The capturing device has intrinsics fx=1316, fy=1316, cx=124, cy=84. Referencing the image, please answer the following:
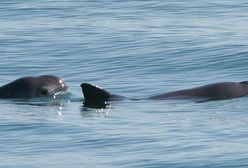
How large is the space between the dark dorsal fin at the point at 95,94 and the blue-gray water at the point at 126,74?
0.30 meters

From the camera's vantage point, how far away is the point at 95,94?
20688 millimetres

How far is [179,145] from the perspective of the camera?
16641mm

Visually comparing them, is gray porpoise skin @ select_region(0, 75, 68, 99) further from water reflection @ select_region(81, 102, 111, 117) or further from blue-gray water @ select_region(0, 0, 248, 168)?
water reflection @ select_region(81, 102, 111, 117)

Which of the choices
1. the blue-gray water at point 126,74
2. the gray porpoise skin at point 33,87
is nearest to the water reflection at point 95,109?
the blue-gray water at point 126,74

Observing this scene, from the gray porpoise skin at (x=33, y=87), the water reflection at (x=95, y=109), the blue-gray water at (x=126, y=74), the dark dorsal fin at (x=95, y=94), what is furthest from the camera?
the gray porpoise skin at (x=33, y=87)

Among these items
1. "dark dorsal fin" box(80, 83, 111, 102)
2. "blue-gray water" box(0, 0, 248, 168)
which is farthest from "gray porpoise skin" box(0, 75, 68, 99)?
"dark dorsal fin" box(80, 83, 111, 102)

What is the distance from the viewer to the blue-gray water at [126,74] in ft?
53.8

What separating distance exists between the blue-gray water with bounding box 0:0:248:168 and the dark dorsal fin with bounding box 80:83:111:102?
30 cm

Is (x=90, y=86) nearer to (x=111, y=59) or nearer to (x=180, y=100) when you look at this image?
(x=180, y=100)

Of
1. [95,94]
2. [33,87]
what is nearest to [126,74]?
[33,87]

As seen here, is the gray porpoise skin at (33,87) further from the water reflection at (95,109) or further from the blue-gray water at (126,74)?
the water reflection at (95,109)

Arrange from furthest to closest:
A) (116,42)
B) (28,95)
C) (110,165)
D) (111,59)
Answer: (116,42) < (111,59) < (28,95) < (110,165)

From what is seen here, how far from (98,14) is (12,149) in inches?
640

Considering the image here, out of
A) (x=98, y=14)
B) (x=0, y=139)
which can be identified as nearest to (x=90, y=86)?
(x=0, y=139)
